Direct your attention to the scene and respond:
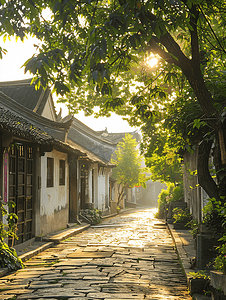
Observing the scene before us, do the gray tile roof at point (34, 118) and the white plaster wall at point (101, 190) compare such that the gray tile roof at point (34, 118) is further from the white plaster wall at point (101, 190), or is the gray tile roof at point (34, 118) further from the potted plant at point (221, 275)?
the white plaster wall at point (101, 190)

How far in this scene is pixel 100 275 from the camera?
22.0 ft

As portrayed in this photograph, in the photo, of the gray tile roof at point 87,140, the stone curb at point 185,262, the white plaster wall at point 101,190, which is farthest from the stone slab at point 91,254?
the gray tile roof at point 87,140

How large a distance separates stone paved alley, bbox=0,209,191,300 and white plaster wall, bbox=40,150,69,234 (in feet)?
6.61

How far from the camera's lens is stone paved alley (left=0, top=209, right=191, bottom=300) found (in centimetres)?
551

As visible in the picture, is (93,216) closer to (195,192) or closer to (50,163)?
(50,163)

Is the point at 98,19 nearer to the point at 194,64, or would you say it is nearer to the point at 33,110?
the point at 194,64

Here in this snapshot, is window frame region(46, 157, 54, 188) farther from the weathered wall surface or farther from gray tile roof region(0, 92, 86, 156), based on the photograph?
the weathered wall surface

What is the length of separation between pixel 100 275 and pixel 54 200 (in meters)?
6.82

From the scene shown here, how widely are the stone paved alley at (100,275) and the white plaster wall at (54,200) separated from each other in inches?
79.4

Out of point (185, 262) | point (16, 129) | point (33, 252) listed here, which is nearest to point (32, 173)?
point (33, 252)

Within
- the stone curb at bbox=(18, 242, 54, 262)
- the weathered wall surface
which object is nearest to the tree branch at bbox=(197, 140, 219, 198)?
the weathered wall surface

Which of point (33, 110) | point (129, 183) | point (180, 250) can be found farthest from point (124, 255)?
point (129, 183)

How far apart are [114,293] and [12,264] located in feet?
9.86

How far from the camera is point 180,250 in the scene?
8.84 metres
